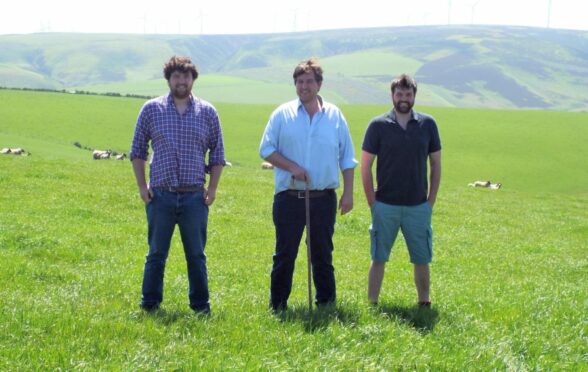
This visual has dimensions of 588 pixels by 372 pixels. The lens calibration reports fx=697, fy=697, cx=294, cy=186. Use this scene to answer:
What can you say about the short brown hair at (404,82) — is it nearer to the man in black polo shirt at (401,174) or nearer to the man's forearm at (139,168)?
the man in black polo shirt at (401,174)

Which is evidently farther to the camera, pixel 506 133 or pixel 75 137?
pixel 506 133

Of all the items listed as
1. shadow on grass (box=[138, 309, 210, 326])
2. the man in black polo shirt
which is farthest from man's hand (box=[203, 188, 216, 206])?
the man in black polo shirt

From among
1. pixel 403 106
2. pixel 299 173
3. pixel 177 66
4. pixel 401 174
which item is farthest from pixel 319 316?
pixel 177 66

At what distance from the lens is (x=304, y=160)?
7.22 m

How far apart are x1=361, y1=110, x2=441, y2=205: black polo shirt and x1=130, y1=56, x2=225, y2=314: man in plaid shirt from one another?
1.84m

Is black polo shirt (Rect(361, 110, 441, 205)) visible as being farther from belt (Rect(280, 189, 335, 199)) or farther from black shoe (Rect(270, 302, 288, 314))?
black shoe (Rect(270, 302, 288, 314))

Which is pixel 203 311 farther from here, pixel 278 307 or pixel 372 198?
pixel 372 198

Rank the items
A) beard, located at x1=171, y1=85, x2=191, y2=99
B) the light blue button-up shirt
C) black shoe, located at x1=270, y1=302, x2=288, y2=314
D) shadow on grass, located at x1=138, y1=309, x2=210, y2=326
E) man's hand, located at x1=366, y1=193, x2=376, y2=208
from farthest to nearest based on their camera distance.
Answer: man's hand, located at x1=366, y1=193, x2=376, y2=208, black shoe, located at x1=270, y1=302, x2=288, y2=314, the light blue button-up shirt, beard, located at x1=171, y1=85, x2=191, y2=99, shadow on grass, located at x1=138, y1=309, x2=210, y2=326

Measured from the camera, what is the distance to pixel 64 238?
1220cm

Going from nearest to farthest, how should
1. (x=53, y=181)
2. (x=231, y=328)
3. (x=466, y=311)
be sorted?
(x=231, y=328)
(x=466, y=311)
(x=53, y=181)

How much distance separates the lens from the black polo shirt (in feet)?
24.6

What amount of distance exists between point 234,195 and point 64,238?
9556mm

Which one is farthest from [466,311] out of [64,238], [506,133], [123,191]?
[506,133]

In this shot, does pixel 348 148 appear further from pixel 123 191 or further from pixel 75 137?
pixel 75 137
